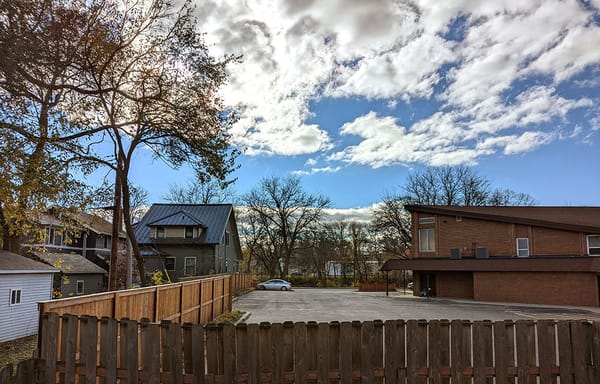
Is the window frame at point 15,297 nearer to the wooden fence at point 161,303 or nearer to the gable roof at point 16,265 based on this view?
the gable roof at point 16,265

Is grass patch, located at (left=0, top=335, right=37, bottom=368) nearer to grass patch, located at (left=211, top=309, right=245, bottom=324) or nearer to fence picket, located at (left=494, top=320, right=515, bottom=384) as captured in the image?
grass patch, located at (left=211, top=309, right=245, bottom=324)

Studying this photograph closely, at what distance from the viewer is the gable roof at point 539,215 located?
97.9ft

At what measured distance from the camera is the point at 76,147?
45.9 ft

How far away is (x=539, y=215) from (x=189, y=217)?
28466 millimetres

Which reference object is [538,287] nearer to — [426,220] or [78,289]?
[426,220]

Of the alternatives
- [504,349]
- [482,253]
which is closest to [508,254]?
[482,253]

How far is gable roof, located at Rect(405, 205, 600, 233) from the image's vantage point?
1174 inches

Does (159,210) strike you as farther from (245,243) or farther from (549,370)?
(549,370)

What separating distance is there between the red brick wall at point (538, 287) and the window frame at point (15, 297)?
26365 millimetres

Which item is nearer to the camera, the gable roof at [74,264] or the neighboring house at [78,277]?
the gable roof at [74,264]

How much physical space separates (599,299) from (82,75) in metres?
29.3

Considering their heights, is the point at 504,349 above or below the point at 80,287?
above

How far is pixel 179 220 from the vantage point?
1640 inches

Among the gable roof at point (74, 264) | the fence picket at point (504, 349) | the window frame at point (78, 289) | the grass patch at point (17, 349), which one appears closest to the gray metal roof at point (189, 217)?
the gable roof at point (74, 264)
